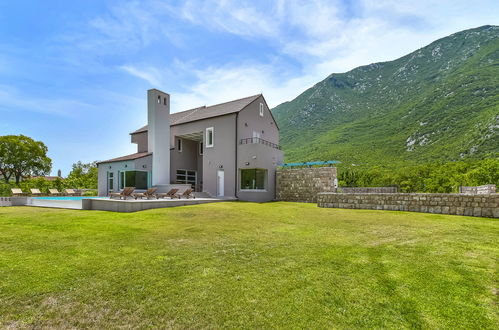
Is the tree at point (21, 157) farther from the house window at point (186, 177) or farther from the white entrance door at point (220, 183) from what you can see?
the white entrance door at point (220, 183)

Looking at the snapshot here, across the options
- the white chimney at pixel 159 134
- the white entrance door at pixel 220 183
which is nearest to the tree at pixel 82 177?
the white chimney at pixel 159 134

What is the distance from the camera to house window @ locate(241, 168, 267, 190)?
20000 mm

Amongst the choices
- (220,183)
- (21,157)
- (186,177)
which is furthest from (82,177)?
(220,183)

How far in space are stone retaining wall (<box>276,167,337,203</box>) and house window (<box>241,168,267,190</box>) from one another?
6.19 ft

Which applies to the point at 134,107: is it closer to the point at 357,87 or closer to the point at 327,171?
the point at 327,171

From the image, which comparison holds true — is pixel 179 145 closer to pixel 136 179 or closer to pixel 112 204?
pixel 136 179

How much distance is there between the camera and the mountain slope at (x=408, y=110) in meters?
37.2

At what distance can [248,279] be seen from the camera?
4.08 metres

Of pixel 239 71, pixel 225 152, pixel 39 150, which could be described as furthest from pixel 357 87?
pixel 39 150

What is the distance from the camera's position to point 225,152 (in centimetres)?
2061

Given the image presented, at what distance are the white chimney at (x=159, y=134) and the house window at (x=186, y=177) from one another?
2.15 m

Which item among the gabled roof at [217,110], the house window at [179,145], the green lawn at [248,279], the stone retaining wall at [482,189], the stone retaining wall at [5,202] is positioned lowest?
the green lawn at [248,279]

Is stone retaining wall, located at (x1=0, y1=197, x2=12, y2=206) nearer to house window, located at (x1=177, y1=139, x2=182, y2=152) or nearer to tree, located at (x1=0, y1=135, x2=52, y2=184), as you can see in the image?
house window, located at (x1=177, y1=139, x2=182, y2=152)

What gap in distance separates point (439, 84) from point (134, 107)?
200ft
